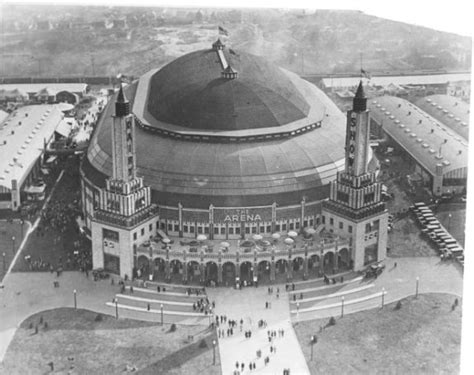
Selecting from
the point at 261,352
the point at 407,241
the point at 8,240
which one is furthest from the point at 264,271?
the point at 8,240

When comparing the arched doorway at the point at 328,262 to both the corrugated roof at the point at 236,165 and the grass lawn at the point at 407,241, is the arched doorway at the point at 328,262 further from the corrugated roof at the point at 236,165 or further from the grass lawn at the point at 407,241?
the corrugated roof at the point at 236,165

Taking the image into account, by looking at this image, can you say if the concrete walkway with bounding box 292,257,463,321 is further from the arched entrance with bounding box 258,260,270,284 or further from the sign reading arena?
the sign reading arena

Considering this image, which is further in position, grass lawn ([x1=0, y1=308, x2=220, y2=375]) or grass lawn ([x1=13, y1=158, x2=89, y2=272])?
grass lawn ([x1=13, y1=158, x2=89, y2=272])

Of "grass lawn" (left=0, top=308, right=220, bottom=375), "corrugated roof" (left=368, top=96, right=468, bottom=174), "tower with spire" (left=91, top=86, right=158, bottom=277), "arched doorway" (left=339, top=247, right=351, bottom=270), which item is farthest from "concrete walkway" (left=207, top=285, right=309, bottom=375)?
"corrugated roof" (left=368, top=96, right=468, bottom=174)

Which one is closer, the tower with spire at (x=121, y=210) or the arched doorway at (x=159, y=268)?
the tower with spire at (x=121, y=210)

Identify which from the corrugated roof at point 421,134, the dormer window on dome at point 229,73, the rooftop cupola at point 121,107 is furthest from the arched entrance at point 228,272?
the corrugated roof at point 421,134

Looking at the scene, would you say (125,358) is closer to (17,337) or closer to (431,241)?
(17,337)
